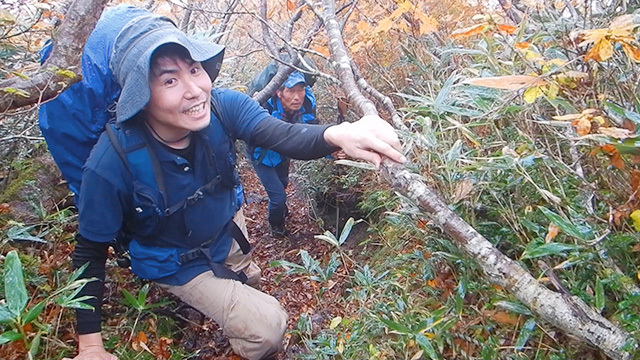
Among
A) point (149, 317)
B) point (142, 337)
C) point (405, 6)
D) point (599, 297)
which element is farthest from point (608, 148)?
point (149, 317)

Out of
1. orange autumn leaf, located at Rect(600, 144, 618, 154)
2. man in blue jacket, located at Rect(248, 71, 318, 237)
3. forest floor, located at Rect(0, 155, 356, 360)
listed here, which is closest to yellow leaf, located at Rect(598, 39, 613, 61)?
orange autumn leaf, located at Rect(600, 144, 618, 154)

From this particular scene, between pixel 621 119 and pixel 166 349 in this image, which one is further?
pixel 166 349

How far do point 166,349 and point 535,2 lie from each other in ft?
9.11

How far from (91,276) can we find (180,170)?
0.73 metres

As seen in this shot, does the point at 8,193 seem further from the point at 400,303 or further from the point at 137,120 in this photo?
the point at 400,303

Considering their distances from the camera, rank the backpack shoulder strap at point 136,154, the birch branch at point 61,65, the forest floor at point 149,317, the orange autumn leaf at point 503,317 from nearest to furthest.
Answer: the orange autumn leaf at point 503,317, the birch branch at point 61,65, the backpack shoulder strap at point 136,154, the forest floor at point 149,317

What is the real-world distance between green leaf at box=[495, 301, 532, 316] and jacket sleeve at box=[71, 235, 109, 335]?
6.38ft

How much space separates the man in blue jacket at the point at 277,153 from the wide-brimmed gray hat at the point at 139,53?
223cm

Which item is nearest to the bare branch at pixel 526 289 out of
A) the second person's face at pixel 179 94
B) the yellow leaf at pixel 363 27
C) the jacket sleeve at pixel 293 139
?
the jacket sleeve at pixel 293 139

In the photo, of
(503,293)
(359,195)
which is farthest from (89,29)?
(359,195)

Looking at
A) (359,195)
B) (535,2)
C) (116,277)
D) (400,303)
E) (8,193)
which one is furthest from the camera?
(359,195)

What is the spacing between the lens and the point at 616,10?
183 centimetres

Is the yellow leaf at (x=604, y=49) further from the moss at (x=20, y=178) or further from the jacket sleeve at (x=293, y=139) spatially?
the moss at (x=20, y=178)

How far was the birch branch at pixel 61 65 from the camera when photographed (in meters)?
2.12
